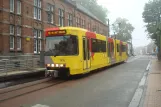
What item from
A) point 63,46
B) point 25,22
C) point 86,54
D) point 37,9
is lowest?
point 86,54

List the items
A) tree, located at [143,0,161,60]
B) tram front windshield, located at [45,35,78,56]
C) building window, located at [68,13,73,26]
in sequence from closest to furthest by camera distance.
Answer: tram front windshield, located at [45,35,78,56], building window, located at [68,13,73,26], tree, located at [143,0,161,60]

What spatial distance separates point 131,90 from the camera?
11297mm

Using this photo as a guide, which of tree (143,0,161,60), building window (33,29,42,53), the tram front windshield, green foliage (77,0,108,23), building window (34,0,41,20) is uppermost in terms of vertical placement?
green foliage (77,0,108,23)

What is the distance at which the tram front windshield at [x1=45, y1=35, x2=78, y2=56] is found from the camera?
49.4ft

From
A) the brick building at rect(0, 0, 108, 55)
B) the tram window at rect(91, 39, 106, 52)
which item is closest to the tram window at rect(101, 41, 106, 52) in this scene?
the tram window at rect(91, 39, 106, 52)

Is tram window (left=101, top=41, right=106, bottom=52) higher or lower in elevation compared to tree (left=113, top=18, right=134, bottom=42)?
lower

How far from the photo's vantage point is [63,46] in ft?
49.4

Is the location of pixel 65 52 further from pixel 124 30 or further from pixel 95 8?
pixel 124 30

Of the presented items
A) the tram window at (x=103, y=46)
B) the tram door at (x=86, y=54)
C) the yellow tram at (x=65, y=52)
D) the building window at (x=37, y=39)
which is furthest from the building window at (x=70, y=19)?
the yellow tram at (x=65, y=52)

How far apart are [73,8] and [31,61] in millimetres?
22713

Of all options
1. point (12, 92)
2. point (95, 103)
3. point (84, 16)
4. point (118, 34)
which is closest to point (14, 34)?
point (12, 92)

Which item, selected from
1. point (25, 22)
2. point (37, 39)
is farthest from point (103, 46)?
point (37, 39)

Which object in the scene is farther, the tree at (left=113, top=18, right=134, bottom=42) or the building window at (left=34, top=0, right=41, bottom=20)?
the tree at (left=113, top=18, right=134, bottom=42)

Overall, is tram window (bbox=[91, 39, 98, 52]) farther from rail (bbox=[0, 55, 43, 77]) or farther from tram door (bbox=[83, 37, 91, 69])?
rail (bbox=[0, 55, 43, 77])
